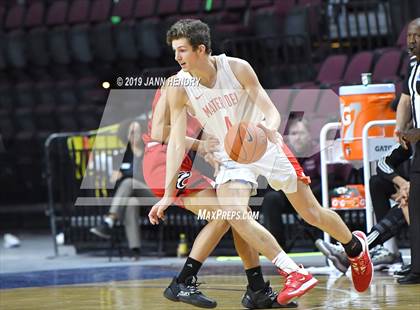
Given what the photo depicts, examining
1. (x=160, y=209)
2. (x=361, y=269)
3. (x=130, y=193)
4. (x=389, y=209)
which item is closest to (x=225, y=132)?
(x=160, y=209)

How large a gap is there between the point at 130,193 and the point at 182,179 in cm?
432

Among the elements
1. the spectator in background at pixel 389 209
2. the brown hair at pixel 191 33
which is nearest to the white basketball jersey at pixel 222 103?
the brown hair at pixel 191 33

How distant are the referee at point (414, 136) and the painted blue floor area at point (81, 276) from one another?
216 centimetres

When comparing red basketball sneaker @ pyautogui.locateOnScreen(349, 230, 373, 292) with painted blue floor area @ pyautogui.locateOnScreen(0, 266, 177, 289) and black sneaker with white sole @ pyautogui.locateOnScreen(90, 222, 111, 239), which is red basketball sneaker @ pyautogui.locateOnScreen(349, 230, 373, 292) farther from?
black sneaker with white sole @ pyautogui.locateOnScreen(90, 222, 111, 239)

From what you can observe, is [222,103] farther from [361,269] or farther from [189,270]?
[361,269]

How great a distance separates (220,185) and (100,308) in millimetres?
1092

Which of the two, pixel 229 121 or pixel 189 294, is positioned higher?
pixel 229 121

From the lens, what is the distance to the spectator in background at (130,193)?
10.4 metres

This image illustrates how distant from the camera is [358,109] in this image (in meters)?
8.54

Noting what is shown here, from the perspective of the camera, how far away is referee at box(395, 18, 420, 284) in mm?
7367

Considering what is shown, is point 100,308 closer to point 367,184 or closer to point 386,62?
point 367,184

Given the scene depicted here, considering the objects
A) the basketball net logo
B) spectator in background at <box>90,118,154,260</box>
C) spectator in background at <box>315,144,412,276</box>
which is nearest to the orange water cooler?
spectator in background at <box>315,144,412,276</box>

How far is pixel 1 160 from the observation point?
1512cm

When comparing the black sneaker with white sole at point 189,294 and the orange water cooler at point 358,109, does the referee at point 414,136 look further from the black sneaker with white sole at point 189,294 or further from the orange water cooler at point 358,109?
the black sneaker with white sole at point 189,294
